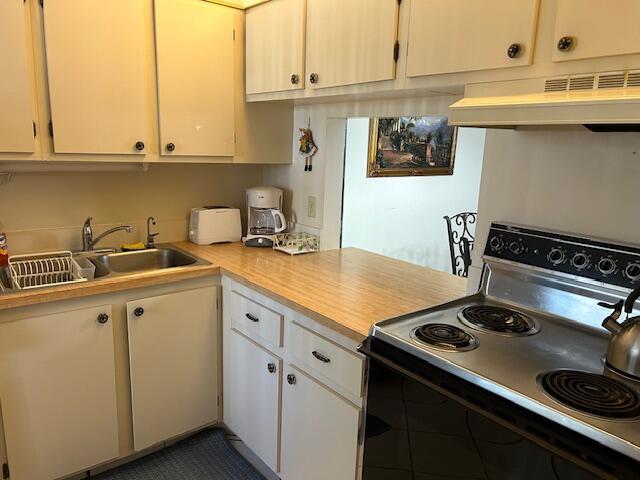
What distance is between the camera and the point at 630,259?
124cm

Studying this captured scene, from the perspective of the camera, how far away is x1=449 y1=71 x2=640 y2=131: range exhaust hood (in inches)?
37.4

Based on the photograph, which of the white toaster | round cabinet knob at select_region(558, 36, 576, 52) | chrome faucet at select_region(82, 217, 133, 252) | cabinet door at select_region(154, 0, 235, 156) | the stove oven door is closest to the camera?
the stove oven door

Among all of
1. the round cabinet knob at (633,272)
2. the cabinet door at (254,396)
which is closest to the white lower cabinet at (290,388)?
the cabinet door at (254,396)

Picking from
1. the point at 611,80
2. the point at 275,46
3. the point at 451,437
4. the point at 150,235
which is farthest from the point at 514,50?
the point at 150,235

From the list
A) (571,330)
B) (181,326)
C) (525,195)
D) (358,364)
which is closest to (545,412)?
(571,330)

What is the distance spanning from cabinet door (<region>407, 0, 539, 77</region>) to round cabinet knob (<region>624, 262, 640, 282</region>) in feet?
2.00

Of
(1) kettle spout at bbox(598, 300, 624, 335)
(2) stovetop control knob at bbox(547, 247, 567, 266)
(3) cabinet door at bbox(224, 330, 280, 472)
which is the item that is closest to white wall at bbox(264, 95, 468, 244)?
(3) cabinet door at bbox(224, 330, 280, 472)

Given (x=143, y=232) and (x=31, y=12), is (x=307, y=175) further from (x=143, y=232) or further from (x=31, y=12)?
(x=31, y=12)

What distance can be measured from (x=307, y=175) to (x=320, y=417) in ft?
4.52

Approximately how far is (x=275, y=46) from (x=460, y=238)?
2032mm

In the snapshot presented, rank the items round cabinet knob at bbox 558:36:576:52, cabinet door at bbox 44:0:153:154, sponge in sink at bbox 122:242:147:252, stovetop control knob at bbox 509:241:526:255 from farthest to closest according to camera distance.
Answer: sponge in sink at bbox 122:242:147:252
cabinet door at bbox 44:0:153:154
stovetop control knob at bbox 509:241:526:255
round cabinet knob at bbox 558:36:576:52

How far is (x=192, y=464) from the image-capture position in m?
2.17

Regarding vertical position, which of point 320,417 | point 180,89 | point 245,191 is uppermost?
point 180,89

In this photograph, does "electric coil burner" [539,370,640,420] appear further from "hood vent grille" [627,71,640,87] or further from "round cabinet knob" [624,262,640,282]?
"hood vent grille" [627,71,640,87]
